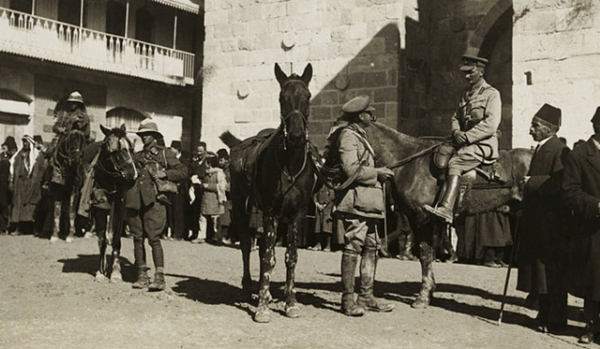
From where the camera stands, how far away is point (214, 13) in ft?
62.7

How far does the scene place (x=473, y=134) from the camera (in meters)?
7.79

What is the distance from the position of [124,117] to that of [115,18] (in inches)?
147

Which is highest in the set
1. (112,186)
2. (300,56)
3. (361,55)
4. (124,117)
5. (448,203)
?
(300,56)

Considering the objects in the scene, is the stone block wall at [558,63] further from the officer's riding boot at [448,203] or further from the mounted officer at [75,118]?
the mounted officer at [75,118]

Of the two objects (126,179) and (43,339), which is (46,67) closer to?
(126,179)

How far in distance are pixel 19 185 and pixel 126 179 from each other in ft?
29.9

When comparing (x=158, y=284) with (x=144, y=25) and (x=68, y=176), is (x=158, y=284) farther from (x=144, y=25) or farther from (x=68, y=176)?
(x=144, y=25)

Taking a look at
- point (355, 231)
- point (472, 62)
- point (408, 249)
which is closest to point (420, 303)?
point (355, 231)

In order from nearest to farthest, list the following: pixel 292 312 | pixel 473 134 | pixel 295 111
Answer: pixel 295 111
pixel 292 312
pixel 473 134

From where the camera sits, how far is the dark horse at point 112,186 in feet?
28.6

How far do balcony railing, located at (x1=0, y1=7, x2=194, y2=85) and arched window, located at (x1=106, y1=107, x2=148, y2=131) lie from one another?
154cm

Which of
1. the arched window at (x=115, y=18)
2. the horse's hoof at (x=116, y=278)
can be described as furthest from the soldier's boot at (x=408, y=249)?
the arched window at (x=115, y=18)

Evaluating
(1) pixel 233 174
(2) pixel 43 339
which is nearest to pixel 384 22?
(1) pixel 233 174

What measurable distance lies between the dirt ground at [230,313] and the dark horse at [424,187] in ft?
2.48
